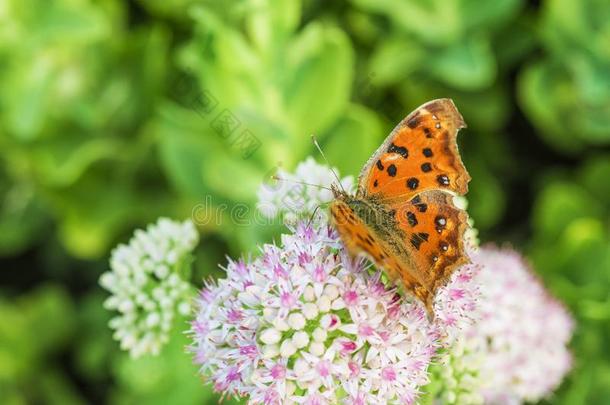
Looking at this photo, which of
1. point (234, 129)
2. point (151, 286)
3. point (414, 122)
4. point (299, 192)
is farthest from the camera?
point (234, 129)

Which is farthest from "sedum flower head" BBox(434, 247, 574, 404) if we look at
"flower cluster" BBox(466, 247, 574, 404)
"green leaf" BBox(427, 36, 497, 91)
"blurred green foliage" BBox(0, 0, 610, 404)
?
"green leaf" BBox(427, 36, 497, 91)

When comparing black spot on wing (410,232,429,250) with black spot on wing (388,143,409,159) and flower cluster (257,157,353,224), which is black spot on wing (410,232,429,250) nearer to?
black spot on wing (388,143,409,159)

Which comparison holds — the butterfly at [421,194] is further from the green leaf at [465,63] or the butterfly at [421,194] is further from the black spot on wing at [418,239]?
the green leaf at [465,63]

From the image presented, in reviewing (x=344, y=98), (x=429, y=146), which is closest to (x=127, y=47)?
(x=344, y=98)

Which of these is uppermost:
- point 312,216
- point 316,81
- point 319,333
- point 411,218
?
point 316,81

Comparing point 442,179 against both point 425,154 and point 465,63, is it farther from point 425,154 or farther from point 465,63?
point 465,63

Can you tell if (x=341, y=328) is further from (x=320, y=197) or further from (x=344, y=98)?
(x=344, y=98)

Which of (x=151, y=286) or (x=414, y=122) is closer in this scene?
(x=414, y=122)

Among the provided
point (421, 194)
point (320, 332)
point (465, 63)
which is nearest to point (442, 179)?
point (421, 194)
